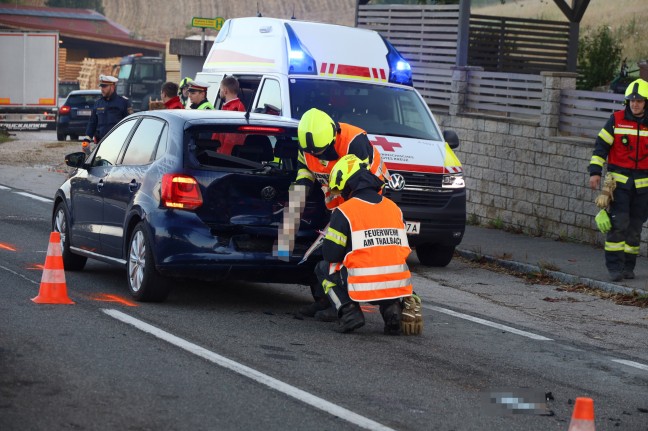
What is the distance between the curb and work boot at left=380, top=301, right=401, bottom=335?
13.0ft

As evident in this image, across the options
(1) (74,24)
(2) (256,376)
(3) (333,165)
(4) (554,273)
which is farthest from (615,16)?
(2) (256,376)

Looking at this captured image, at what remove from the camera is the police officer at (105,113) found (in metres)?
18.1

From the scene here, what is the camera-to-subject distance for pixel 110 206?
11055 millimetres

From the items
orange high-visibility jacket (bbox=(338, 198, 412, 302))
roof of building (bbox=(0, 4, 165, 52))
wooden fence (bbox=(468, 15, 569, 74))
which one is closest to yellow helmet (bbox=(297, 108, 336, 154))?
orange high-visibility jacket (bbox=(338, 198, 412, 302))

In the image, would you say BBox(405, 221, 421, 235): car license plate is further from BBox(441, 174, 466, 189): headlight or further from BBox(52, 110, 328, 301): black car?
BBox(52, 110, 328, 301): black car

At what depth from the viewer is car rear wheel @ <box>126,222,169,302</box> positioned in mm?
10078

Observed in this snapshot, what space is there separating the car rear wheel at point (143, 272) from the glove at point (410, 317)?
200cm

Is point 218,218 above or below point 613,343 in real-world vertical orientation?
above

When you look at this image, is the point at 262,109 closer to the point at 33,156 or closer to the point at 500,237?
the point at 500,237

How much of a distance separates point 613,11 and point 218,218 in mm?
51123

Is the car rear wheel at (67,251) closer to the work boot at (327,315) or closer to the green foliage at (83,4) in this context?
the work boot at (327,315)

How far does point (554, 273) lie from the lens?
45.3 ft

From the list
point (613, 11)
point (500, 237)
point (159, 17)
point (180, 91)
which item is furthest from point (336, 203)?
point (159, 17)

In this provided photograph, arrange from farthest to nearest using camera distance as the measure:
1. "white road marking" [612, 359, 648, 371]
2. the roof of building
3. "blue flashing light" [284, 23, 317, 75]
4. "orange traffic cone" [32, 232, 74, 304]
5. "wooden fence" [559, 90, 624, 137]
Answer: the roof of building < "wooden fence" [559, 90, 624, 137] < "blue flashing light" [284, 23, 317, 75] < "orange traffic cone" [32, 232, 74, 304] < "white road marking" [612, 359, 648, 371]
